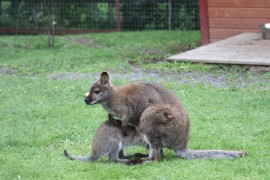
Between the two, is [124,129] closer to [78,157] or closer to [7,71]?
[78,157]

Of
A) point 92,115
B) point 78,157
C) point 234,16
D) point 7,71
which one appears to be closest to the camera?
point 78,157

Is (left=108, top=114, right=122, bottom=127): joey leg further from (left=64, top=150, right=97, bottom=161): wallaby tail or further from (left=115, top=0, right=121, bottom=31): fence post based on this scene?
(left=115, top=0, right=121, bottom=31): fence post

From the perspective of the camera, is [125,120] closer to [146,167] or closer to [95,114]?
[146,167]

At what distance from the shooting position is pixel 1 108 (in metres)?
11.0

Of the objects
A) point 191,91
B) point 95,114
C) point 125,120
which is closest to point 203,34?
point 191,91

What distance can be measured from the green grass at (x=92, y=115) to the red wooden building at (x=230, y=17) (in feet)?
3.09

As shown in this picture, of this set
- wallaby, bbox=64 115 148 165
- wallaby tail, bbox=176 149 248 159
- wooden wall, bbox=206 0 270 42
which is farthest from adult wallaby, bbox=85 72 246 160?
wooden wall, bbox=206 0 270 42

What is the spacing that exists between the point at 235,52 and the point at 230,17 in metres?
2.15

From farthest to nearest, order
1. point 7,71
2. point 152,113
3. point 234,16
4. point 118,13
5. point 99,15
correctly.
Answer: point 99,15, point 118,13, point 234,16, point 7,71, point 152,113

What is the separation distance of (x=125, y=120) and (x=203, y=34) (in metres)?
8.64

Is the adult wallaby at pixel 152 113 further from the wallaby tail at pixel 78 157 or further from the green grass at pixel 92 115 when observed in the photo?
the wallaby tail at pixel 78 157

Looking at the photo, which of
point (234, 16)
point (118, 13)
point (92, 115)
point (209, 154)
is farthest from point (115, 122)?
point (118, 13)

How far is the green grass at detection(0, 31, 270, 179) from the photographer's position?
25.3 feet

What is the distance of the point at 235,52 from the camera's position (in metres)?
14.3
